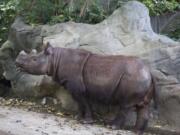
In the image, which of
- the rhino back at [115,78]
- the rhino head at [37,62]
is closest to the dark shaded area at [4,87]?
the rhino head at [37,62]

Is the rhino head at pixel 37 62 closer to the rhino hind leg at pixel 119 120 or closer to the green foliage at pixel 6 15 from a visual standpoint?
the rhino hind leg at pixel 119 120

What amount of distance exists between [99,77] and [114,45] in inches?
34.2

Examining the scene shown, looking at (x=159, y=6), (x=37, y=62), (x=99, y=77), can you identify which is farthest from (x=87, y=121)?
(x=159, y=6)

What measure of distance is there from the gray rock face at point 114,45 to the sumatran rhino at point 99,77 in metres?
0.32

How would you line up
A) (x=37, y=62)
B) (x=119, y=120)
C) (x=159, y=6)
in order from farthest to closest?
(x=159, y=6), (x=37, y=62), (x=119, y=120)

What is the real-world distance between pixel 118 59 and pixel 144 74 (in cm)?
37

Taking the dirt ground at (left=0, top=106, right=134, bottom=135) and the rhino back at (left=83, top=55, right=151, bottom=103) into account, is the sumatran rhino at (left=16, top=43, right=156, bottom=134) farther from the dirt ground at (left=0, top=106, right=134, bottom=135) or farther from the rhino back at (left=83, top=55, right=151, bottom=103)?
the dirt ground at (left=0, top=106, right=134, bottom=135)

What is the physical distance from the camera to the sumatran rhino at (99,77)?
17.5ft

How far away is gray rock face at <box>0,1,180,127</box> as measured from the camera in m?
5.60

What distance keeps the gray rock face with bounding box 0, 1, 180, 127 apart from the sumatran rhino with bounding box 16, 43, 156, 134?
1.06ft

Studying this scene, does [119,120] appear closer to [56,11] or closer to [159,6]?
[56,11]

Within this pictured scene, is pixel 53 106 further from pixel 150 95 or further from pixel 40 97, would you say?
pixel 150 95

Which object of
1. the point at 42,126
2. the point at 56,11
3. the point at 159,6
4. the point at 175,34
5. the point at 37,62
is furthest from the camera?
the point at 159,6

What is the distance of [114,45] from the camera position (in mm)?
6195
